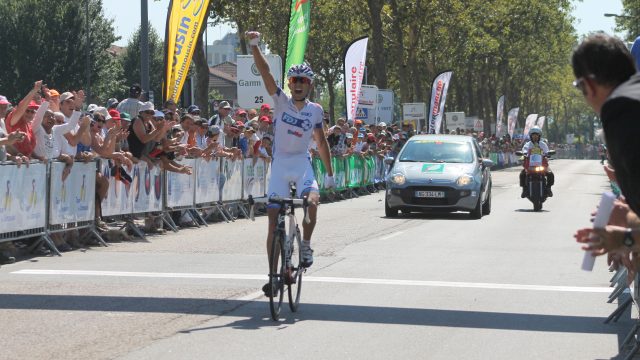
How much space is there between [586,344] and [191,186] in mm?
11866

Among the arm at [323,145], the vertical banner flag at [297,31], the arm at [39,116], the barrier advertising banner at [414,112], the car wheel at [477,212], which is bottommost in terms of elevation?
the car wheel at [477,212]

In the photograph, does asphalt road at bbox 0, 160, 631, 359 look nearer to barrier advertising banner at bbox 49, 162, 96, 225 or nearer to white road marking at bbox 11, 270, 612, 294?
white road marking at bbox 11, 270, 612, 294

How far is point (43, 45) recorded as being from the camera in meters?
75.4

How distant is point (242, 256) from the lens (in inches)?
574

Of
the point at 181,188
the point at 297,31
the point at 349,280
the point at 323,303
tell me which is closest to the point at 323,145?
the point at 323,303

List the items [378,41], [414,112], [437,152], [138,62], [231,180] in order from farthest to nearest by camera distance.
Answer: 1. [138,62]
2. [414,112]
3. [378,41]
4. [437,152]
5. [231,180]

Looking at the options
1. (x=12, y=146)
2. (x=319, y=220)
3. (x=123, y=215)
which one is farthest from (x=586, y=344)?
(x=319, y=220)

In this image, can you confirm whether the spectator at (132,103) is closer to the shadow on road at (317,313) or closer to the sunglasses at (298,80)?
the shadow on road at (317,313)

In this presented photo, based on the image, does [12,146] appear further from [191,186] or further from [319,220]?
[319,220]

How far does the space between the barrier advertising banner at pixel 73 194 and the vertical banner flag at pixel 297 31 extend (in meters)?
12.2

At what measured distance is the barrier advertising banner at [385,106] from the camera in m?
48.3

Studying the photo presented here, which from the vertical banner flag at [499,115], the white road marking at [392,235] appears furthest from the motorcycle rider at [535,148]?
the vertical banner flag at [499,115]

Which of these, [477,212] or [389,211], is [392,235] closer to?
[389,211]

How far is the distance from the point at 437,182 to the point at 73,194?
8.86m
